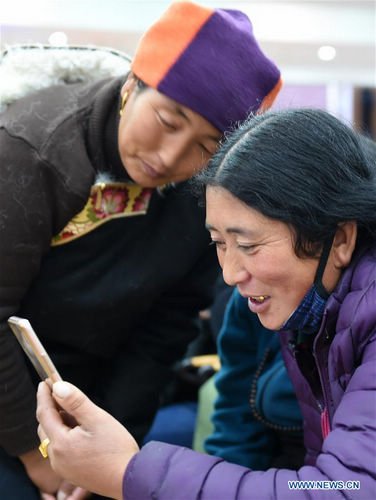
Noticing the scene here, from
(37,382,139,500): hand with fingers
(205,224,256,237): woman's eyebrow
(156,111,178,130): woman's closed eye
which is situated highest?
(156,111,178,130): woman's closed eye

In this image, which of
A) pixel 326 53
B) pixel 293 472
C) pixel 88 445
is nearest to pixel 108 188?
pixel 88 445

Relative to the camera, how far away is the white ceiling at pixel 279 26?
2.25 meters

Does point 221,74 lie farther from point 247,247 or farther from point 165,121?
point 247,247

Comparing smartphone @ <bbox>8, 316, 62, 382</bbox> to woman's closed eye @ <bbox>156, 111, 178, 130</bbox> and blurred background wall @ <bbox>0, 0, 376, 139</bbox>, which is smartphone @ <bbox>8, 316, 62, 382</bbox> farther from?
blurred background wall @ <bbox>0, 0, 376, 139</bbox>

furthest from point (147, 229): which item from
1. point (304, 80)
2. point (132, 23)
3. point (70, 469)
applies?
point (304, 80)

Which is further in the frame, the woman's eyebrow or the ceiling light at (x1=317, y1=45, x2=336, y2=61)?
the ceiling light at (x1=317, y1=45, x2=336, y2=61)

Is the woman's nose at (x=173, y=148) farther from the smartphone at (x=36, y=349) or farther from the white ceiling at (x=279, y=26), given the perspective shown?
the white ceiling at (x=279, y=26)

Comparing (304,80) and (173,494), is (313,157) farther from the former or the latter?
(304,80)

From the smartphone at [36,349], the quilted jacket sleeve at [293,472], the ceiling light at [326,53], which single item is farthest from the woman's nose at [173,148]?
the ceiling light at [326,53]

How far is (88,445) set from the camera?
3.19 ft

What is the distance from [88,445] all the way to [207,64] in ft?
2.31

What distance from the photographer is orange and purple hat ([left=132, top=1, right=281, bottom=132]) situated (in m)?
1.21

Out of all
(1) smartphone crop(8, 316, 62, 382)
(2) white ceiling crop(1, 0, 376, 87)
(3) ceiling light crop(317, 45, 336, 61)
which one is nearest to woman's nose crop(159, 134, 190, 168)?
(1) smartphone crop(8, 316, 62, 382)

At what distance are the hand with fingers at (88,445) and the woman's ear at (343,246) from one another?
16.6 inches
